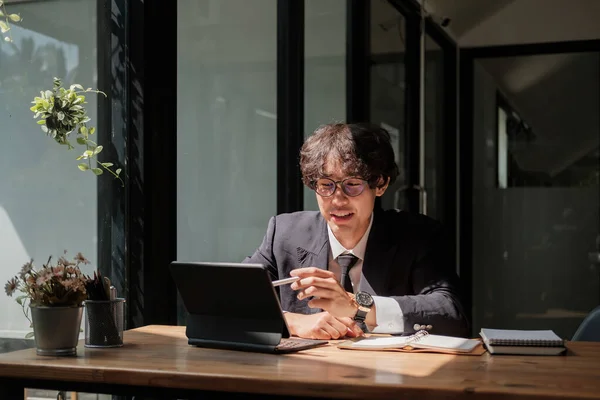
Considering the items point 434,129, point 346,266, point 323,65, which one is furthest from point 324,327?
point 434,129

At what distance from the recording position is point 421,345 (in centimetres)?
214

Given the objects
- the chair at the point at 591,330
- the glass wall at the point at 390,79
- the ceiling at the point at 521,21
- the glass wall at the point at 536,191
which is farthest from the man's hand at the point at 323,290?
the glass wall at the point at 536,191

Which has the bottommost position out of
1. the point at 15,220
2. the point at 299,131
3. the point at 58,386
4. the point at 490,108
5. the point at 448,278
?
the point at 58,386

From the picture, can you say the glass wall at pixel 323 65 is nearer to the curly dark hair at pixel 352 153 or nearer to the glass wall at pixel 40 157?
the curly dark hair at pixel 352 153

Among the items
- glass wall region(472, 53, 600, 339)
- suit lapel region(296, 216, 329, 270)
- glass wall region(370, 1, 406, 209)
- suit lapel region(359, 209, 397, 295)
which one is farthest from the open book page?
glass wall region(472, 53, 600, 339)

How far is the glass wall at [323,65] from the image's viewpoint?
424 centimetres

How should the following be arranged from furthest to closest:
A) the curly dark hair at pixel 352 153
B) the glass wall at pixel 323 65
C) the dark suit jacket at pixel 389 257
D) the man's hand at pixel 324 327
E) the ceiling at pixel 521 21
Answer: the ceiling at pixel 521 21
the glass wall at pixel 323 65
the curly dark hair at pixel 352 153
the dark suit jacket at pixel 389 257
the man's hand at pixel 324 327

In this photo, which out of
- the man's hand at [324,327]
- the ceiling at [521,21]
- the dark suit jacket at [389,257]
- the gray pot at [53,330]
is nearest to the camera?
the gray pot at [53,330]

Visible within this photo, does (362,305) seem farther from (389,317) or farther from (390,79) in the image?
(390,79)

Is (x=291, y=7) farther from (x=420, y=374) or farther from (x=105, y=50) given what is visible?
(x=420, y=374)

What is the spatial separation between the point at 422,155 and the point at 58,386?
14.6ft

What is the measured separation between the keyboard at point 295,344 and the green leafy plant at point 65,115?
29.5 inches

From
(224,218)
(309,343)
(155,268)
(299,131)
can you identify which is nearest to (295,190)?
(299,131)

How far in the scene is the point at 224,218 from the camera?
11.3 ft
